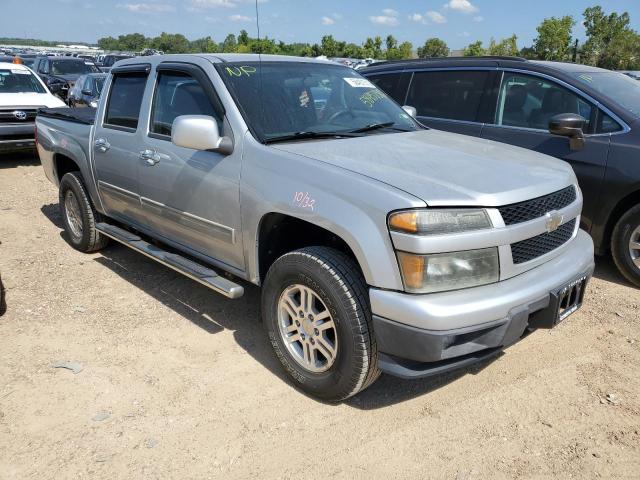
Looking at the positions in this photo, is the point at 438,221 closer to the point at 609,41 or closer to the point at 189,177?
the point at 189,177

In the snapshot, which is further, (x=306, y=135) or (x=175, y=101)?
(x=175, y=101)

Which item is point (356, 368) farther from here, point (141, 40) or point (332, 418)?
point (141, 40)

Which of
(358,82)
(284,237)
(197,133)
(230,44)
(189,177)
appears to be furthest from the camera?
(230,44)

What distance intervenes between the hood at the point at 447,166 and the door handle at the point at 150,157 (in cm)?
118

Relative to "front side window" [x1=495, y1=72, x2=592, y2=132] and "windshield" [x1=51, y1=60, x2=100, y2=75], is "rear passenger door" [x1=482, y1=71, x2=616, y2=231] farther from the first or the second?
"windshield" [x1=51, y1=60, x2=100, y2=75]

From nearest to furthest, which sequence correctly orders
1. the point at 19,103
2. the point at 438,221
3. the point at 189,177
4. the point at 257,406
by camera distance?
the point at 438,221 < the point at 257,406 < the point at 189,177 < the point at 19,103

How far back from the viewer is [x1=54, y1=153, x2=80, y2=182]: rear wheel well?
19.2ft

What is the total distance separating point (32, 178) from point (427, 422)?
8612 mm

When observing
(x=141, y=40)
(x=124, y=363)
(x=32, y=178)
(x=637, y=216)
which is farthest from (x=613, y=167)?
(x=141, y=40)

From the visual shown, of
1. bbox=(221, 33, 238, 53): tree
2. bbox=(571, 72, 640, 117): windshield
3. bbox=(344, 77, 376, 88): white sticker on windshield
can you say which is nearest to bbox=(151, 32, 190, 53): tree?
bbox=(221, 33, 238, 53): tree

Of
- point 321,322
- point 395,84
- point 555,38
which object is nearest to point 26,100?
point 395,84

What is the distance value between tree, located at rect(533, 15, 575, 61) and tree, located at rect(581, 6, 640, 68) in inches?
64.3

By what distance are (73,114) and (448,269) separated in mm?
4758

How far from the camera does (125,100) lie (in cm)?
469
